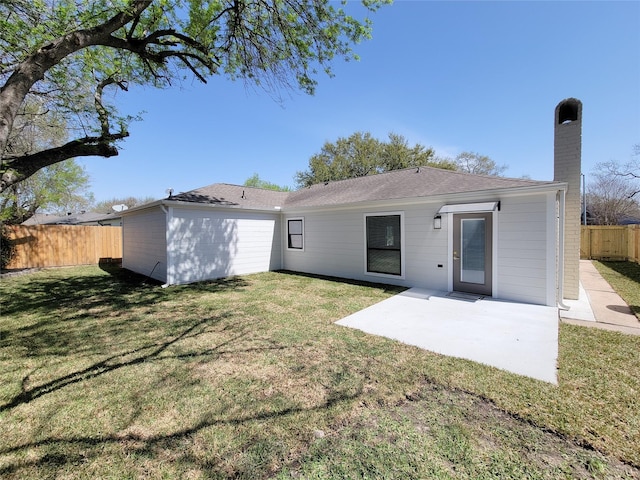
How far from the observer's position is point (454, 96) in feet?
41.0

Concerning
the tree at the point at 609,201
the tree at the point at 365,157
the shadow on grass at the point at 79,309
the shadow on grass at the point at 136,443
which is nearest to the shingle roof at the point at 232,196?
the shadow on grass at the point at 79,309

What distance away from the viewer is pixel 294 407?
8.83ft

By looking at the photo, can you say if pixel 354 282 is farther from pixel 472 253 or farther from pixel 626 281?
pixel 626 281

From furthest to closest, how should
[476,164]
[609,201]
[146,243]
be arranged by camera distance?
1. [476,164]
2. [609,201]
3. [146,243]

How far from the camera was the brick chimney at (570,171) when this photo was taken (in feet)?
21.0

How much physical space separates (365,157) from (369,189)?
62.6 ft

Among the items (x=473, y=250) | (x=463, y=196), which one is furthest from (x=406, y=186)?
(x=473, y=250)

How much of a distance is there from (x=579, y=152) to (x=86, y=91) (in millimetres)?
12472

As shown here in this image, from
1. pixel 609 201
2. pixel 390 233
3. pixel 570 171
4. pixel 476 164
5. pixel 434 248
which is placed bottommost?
pixel 434 248

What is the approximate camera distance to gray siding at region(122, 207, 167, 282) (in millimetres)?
9250

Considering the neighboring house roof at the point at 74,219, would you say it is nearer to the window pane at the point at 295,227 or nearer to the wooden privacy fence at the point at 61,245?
the wooden privacy fence at the point at 61,245

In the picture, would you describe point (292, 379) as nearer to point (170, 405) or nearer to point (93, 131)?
point (170, 405)

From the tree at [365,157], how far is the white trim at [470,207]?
20960 mm

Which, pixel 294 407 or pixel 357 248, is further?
pixel 357 248
